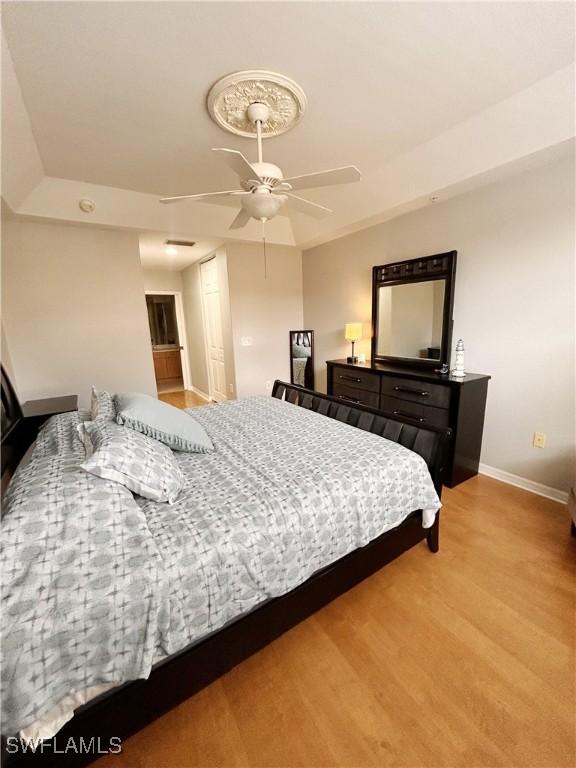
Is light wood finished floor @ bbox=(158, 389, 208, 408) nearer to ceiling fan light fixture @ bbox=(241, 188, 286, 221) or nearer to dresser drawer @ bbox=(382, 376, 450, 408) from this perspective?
dresser drawer @ bbox=(382, 376, 450, 408)

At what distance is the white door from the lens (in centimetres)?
468

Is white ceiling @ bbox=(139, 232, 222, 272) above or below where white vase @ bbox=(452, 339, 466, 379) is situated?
above

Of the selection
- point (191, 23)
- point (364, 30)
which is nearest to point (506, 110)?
point (364, 30)

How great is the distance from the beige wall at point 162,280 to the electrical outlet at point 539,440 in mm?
5882

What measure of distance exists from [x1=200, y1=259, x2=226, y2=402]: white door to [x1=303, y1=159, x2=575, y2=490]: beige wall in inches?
109

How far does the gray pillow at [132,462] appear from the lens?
1.18 meters

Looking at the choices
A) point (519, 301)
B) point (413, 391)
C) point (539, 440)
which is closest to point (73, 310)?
point (413, 391)

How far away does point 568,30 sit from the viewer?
1528 millimetres

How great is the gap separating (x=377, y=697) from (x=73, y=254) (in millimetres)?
4052

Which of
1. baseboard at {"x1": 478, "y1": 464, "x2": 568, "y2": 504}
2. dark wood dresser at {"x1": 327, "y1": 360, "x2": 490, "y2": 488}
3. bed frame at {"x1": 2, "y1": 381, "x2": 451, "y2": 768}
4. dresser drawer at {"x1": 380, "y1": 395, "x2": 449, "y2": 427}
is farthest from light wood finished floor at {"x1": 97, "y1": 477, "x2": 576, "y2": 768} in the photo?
dresser drawer at {"x1": 380, "y1": 395, "x2": 449, "y2": 427}

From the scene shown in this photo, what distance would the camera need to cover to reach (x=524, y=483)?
8.33 feet

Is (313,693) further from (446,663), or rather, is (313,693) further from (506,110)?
(506,110)

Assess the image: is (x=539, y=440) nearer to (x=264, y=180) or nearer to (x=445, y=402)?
(x=445, y=402)

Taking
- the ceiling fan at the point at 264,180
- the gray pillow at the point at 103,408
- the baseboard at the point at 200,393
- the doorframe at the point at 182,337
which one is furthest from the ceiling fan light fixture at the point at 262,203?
the doorframe at the point at 182,337
